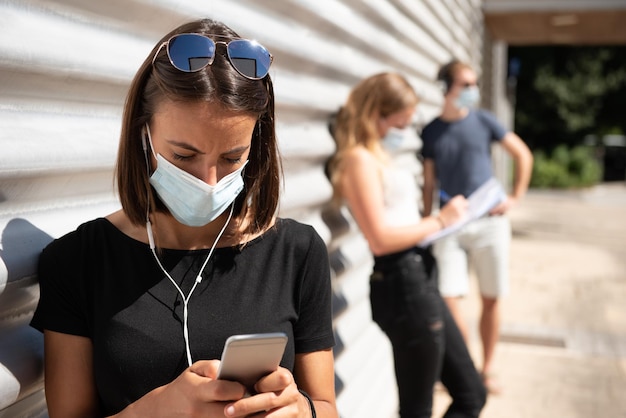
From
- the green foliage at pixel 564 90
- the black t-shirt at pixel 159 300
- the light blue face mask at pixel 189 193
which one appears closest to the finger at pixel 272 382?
the black t-shirt at pixel 159 300

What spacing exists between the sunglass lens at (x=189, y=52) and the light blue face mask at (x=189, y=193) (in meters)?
0.18

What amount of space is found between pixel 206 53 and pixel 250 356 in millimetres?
621

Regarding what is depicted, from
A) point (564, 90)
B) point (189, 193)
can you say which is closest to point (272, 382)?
point (189, 193)

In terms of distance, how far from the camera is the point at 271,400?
4.56 ft

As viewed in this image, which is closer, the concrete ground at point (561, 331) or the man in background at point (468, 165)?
the man in background at point (468, 165)

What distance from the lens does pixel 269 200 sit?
1.77 meters

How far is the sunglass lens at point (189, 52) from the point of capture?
1.51m

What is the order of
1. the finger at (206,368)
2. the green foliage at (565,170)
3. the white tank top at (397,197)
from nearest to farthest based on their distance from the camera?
the finger at (206,368), the white tank top at (397,197), the green foliage at (565,170)

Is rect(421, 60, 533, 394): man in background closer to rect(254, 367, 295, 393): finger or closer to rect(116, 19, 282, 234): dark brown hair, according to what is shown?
rect(116, 19, 282, 234): dark brown hair

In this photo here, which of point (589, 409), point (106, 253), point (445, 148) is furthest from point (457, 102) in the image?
point (106, 253)

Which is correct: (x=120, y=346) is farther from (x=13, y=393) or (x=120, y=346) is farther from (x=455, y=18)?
(x=455, y=18)

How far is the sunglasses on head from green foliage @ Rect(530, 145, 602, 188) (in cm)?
2655

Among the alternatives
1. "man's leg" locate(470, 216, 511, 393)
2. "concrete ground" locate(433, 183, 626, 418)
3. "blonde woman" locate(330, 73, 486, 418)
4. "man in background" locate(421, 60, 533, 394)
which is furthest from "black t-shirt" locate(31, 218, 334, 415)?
"concrete ground" locate(433, 183, 626, 418)

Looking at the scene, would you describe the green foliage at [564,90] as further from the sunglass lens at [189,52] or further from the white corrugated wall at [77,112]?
the sunglass lens at [189,52]
